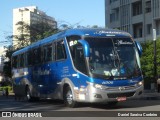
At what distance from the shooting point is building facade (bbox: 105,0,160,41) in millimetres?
57625

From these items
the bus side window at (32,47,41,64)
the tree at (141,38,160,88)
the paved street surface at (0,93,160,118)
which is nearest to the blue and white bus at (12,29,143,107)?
Result: the paved street surface at (0,93,160,118)

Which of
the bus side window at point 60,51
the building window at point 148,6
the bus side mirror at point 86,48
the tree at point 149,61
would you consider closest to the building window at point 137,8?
the building window at point 148,6

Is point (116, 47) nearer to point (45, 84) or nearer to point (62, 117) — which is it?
point (62, 117)

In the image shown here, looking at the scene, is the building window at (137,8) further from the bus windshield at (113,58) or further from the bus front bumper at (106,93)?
the bus front bumper at (106,93)

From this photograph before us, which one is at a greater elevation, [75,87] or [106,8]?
[106,8]

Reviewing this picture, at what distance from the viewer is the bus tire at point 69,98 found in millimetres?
19094

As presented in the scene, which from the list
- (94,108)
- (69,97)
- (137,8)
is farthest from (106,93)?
(137,8)

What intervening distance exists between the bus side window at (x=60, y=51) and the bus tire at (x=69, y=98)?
4.84 ft

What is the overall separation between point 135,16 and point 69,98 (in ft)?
143

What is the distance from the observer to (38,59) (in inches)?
955

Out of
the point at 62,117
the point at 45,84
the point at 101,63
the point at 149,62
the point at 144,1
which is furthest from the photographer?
the point at 144,1

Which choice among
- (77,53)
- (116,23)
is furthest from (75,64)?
(116,23)

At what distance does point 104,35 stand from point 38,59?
6.78 metres

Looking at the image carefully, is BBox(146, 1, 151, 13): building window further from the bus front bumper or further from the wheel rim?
the bus front bumper
